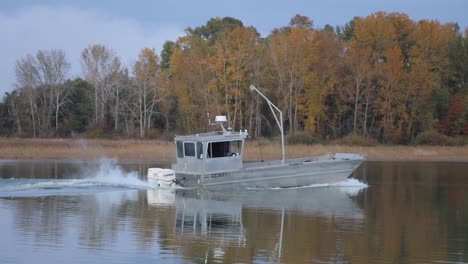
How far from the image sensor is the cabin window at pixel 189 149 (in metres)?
34.0

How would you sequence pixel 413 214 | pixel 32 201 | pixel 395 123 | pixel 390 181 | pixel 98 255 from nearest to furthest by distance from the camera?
pixel 98 255
pixel 413 214
pixel 32 201
pixel 390 181
pixel 395 123

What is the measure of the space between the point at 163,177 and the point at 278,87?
136 feet

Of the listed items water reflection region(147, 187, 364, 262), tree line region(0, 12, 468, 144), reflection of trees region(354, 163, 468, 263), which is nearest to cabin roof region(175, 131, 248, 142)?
water reflection region(147, 187, 364, 262)

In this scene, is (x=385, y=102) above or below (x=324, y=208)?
above

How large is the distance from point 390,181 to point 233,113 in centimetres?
3903

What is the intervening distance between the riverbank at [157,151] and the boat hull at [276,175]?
16.5 metres

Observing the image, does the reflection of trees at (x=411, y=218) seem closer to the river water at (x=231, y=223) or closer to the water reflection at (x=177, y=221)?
the river water at (x=231, y=223)

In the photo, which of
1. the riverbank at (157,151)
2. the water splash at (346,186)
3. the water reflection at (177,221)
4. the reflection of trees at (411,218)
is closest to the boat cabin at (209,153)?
the water reflection at (177,221)

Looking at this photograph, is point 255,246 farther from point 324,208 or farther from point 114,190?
point 114,190

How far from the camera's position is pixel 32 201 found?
2884 centimetres

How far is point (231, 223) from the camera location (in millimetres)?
24094

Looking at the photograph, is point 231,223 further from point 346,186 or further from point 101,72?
point 101,72

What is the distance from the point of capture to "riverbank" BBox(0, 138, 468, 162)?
184 ft

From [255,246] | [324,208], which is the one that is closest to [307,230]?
[255,246]
